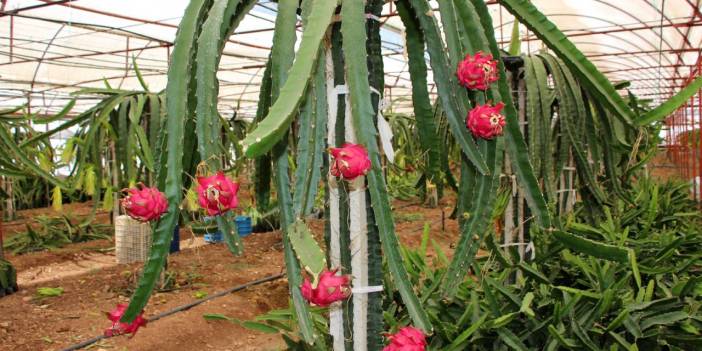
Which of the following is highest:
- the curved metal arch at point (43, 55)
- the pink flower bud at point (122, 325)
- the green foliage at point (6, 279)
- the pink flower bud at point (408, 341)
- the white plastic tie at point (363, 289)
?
the curved metal arch at point (43, 55)

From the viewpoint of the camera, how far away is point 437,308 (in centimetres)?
188

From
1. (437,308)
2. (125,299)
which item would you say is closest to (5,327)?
(125,299)

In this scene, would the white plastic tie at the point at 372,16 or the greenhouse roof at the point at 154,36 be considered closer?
the white plastic tie at the point at 372,16

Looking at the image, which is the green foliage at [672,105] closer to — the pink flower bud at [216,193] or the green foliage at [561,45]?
the green foliage at [561,45]

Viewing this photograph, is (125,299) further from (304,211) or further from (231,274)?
(304,211)

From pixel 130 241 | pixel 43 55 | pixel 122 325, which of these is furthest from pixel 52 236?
pixel 122 325

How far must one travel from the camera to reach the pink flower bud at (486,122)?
93 cm

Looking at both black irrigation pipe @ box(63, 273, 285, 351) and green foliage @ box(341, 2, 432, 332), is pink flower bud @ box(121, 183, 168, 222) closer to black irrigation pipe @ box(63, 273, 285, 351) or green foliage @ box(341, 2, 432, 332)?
green foliage @ box(341, 2, 432, 332)

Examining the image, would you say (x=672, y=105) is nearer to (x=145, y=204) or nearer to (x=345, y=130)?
(x=345, y=130)

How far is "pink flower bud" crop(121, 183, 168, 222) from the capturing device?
2.57 ft

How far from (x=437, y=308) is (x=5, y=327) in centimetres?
208

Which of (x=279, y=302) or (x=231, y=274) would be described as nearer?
(x=279, y=302)

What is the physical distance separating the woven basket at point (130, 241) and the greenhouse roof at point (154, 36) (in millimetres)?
2041

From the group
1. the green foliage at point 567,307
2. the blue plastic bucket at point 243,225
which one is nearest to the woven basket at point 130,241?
the blue plastic bucket at point 243,225
